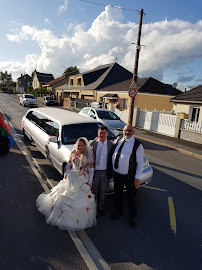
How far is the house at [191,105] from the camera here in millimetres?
14859

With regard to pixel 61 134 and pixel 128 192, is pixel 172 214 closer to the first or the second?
pixel 128 192

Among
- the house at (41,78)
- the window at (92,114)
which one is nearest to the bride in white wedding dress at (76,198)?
the window at (92,114)

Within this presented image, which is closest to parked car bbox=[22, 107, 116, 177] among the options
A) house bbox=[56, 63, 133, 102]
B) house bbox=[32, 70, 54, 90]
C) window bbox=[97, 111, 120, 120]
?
window bbox=[97, 111, 120, 120]

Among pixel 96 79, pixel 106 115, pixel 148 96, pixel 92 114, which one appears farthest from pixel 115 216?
pixel 96 79

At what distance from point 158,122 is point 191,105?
10.9ft

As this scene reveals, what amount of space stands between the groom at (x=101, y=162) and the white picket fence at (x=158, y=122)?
34.7 ft

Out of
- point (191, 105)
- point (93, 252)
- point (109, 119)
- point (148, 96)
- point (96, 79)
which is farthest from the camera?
point (96, 79)

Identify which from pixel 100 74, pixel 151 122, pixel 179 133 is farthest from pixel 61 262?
pixel 100 74

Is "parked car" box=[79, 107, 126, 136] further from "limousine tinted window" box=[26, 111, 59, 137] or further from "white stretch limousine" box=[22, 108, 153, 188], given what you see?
"white stretch limousine" box=[22, 108, 153, 188]

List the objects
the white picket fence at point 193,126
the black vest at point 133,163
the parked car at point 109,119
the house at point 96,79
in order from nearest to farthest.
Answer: the black vest at point 133,163 < the parked car at point 109,119 < the white picket fence at point 193,126 < the house at point 96,79

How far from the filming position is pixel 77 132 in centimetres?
552

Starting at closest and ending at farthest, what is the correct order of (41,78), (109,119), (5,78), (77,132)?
(77,132), (109,119), (41,78), (5,78)

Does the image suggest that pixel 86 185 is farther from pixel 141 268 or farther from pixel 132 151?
pixel 141 268

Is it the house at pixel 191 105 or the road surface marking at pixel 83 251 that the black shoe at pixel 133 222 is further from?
the house at pixel 191 105
